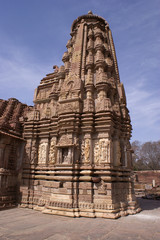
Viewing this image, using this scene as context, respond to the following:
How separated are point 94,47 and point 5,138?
31.6ft

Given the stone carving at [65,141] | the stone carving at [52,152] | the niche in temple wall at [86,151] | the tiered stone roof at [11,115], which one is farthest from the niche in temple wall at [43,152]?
the niche in temple wall at [86,151]

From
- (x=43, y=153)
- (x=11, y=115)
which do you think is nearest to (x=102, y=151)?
(x=43, y=153)

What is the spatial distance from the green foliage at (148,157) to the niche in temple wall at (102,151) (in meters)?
48.3

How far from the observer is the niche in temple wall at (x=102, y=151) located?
Answer: 9.73 m

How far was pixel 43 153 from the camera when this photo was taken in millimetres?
12211

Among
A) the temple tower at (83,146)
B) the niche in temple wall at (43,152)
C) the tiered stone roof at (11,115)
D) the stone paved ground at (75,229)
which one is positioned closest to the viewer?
the stone paved ground at (75,229)

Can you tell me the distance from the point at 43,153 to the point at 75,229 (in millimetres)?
6336

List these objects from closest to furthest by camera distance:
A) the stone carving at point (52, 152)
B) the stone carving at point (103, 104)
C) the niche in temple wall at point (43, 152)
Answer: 1. the stone carving at point (103, 104)
2. the stone carving at point (52, 152)
3. the niche in temple wall at point (43, 152)

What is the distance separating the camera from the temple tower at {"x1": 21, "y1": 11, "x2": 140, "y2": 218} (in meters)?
9.36

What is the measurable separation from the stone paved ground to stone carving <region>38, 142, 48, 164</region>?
4.07 metres

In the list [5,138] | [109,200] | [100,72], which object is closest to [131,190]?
[109,200]

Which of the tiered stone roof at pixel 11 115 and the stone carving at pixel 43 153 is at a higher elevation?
the tiered stone roof at pixel 11 115

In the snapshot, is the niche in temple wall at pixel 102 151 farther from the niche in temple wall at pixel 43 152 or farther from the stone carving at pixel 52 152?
the niche in temple wall at pixel 43 152

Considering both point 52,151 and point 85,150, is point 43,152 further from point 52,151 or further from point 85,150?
point 85,150
